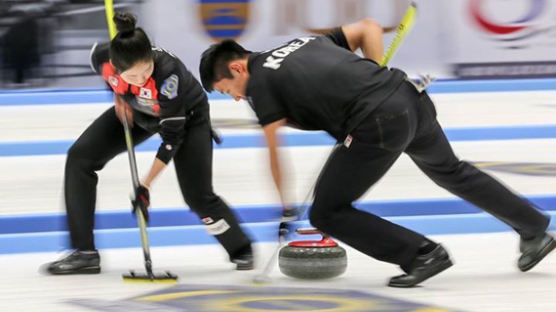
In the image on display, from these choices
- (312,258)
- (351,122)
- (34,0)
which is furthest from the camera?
(34,0)

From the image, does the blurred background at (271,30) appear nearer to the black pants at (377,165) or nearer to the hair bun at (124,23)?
the hair bun at (124,23)

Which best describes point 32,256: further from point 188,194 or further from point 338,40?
point 338,40

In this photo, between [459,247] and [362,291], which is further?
[459,247]

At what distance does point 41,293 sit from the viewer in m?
4.50

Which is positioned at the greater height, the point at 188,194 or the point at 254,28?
the point at 188,194

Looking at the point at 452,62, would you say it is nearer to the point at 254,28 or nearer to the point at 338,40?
the point at 254,28

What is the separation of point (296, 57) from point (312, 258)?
33.9 inches

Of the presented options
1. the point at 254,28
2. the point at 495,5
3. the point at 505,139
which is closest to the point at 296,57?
the point at 505,139

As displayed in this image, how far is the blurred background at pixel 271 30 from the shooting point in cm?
989

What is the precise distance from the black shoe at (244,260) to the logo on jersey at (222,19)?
5.50 meters

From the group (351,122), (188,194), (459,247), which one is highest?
(351,122)

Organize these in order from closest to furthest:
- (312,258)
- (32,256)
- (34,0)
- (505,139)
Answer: (312,258) → (32,256) → (505,139) → (34,0)

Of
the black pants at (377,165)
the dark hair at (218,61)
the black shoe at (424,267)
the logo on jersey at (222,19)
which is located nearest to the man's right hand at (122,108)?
the dark hair at (218,61)

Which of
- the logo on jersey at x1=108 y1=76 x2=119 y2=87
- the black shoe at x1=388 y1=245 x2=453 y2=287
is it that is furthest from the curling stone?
the logo on jersey at x1=108 y1=76 x2=119 y2=87
